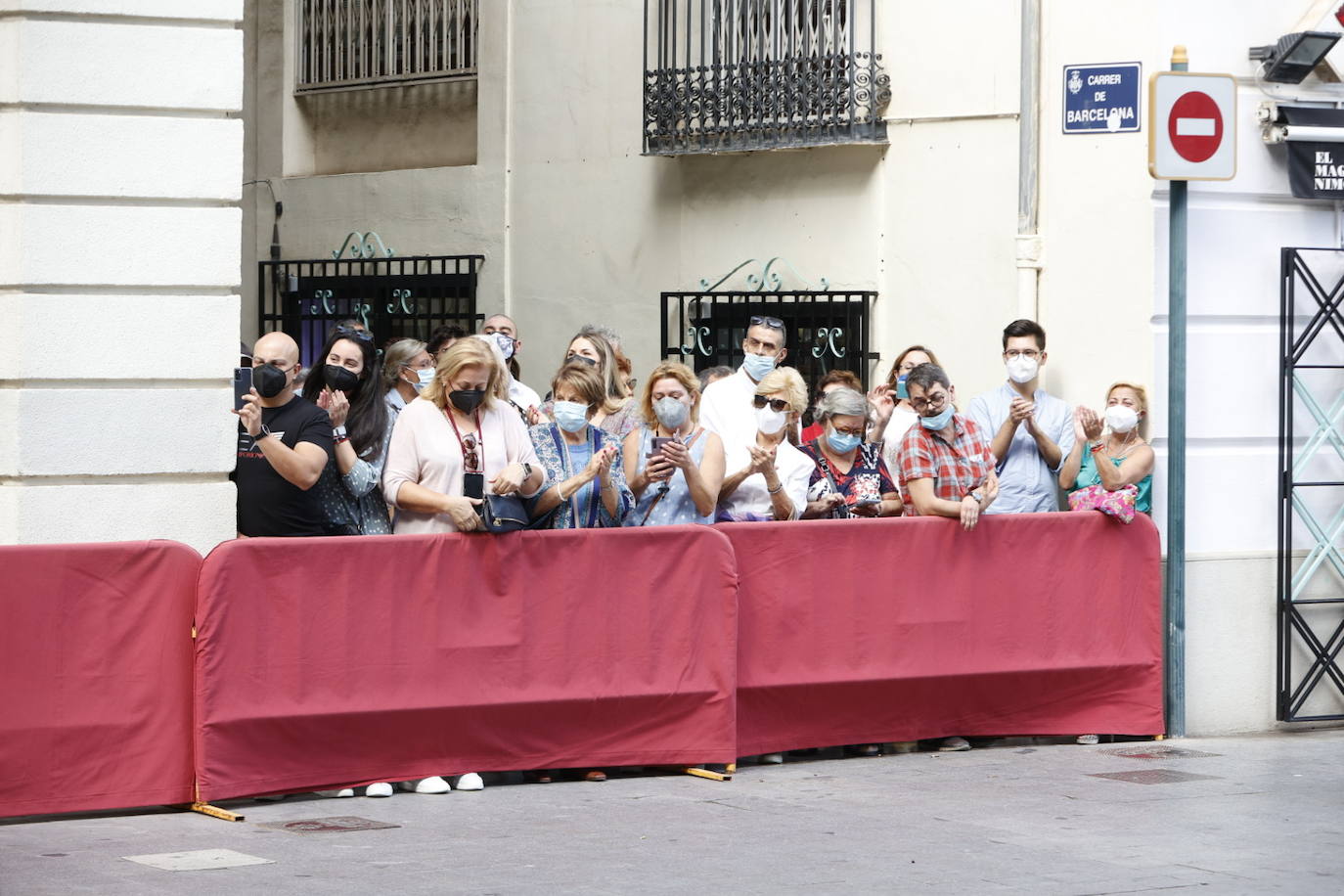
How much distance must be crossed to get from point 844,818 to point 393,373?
3.69 meters

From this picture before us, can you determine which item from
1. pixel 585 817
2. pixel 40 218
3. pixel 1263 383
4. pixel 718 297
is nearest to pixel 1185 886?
pixel 585 817

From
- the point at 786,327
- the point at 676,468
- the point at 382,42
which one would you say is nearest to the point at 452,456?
the point at 676,468

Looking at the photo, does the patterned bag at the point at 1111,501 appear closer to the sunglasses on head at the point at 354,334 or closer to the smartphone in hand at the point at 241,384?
the sunglasses on head at the point at 354,334

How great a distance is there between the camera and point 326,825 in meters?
8.52

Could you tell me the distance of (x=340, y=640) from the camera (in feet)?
29.7

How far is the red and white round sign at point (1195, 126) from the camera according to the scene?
11008 mm

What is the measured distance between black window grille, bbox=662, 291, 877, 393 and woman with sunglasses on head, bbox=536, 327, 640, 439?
9.55 feet

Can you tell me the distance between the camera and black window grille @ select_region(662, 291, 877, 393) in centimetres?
1428

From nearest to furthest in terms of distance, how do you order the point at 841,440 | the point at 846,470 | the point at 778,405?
the point at 778,405
the point at 841,440
the point at 846,470

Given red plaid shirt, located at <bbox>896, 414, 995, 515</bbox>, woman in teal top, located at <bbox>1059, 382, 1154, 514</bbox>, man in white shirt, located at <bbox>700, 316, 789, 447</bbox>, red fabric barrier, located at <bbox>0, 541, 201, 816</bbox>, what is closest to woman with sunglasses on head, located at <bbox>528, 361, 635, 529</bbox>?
man in white shirt, located at <bbox>700, 316, 789, 447</bbox>

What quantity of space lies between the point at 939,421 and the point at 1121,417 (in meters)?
1.18

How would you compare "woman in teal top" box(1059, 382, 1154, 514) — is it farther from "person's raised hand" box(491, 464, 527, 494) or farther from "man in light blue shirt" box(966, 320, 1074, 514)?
"person's raised hand" box(491, 464, 527, 494)

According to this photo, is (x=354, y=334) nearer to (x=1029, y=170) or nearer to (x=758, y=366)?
(x=758, y=366)

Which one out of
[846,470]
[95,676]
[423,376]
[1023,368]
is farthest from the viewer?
[1023,368]
